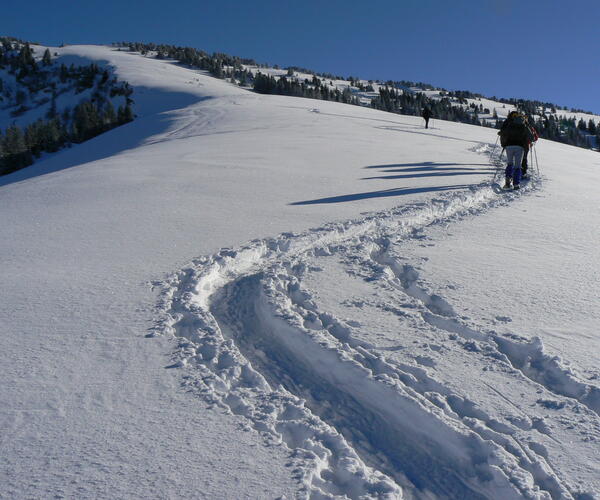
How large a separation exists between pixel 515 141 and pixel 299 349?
8661mm

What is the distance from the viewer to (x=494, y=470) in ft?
8.22

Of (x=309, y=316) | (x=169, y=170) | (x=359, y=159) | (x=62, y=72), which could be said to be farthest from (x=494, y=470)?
(x=62, y=72)

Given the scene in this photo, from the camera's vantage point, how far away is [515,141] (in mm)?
10117

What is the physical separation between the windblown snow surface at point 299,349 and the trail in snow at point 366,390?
15 millimetres

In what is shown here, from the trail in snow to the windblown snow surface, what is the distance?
15mm

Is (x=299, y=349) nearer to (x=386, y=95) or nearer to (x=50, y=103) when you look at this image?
(x=386, y=95)

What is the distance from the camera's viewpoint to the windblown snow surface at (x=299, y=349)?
251 cm

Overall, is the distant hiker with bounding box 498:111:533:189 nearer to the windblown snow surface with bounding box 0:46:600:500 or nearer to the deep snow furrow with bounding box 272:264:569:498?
the windblown snow surface with bounding box 0:46:600:500

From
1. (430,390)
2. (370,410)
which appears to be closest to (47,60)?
(370,410)

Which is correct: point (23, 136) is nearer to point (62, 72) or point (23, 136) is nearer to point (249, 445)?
point (62, 72)

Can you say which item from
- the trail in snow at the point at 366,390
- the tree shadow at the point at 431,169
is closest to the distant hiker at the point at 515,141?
the tree shadow at the point at 431,169

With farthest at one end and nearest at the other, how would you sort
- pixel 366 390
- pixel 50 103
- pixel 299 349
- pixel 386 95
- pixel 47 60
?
pixel 47 60 → pixel 386 95 → pixel 50 103 → pixel 299 349 → pixel 366 390

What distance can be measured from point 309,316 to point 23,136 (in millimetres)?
55602

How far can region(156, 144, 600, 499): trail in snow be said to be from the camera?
99.3 inches
